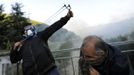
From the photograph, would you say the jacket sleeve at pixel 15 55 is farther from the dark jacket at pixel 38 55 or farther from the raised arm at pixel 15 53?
the dark jacket at pixel 38 55

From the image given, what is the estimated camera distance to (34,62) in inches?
201

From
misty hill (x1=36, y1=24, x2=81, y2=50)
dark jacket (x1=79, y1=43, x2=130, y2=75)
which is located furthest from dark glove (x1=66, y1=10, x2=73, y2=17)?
dark jacket (x1=79, y1=43, x2=130, y2=75)

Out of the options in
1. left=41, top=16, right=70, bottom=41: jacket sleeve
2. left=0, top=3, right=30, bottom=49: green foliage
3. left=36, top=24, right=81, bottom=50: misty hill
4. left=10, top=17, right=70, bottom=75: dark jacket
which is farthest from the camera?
left=0, top=3, right=30, bottom=49: green foliage

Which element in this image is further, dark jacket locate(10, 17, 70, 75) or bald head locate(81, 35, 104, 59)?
dark jacket locate(10, 17, 70, 75)

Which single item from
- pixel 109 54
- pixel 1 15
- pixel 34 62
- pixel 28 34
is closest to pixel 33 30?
pixel 28 34

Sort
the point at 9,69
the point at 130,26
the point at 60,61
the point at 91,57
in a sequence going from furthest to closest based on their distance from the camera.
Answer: the point at 130,26
the point at 9,69
the point at 60,61
the point at 91,57

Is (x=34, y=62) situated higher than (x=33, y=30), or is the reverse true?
(x=33, y=30)

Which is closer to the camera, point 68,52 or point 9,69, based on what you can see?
point 68,52

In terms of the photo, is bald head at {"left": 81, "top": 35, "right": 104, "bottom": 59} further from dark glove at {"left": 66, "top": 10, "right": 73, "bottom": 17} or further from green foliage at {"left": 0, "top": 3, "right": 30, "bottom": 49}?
green foliage at {"left": 0, "top": 3, "right": 30, "bottom": 49}

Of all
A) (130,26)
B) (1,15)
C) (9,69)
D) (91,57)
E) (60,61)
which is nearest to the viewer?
(91,57)

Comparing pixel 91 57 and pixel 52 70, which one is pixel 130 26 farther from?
pixel 91 57

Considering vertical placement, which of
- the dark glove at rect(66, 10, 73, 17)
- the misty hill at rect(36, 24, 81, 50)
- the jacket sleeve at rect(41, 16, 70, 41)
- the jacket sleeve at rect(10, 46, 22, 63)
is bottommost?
the jacket sleeve at rect(10, 46, 22, 63)

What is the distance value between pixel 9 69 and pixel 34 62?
2.70 meters

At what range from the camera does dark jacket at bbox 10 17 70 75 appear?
5098 millimetres
